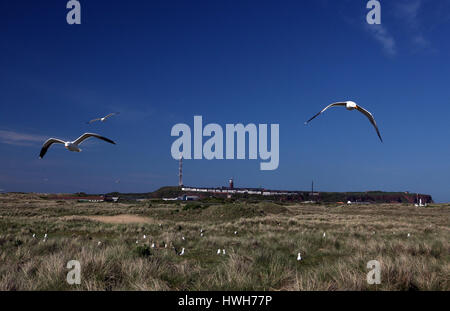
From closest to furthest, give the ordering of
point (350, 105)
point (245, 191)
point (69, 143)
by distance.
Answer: point (350, 105)
point (69, 143)
point (245, 191)

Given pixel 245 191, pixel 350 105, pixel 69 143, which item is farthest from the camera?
pixel 245 191

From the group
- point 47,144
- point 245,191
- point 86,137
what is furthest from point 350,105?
point 245,191

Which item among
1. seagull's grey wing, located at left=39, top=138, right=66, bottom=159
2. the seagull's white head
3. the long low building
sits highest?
the seagull's white head

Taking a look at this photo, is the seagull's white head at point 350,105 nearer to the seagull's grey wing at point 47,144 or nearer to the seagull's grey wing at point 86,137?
the seagull's grey wing at point 86,137

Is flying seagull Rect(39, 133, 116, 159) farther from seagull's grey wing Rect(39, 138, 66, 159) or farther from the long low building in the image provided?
the long low building

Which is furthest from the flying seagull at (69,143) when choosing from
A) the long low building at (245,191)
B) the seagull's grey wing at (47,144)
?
the long low building at (245,191)

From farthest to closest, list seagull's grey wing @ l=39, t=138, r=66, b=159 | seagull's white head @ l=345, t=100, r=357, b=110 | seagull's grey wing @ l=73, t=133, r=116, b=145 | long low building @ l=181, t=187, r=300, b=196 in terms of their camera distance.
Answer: long low building @ l=181, t=187, r=300, b=196 → seagull's grey wing @ l=39, t=138, r=66, b=159 → seagull's grey wing @ l=73, t=133, r=116, b=145 → seagull's white head @ l=345, t=100, r=357, b=110

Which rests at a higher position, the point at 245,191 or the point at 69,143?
the point at 69,143

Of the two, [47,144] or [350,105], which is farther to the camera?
[47,144]

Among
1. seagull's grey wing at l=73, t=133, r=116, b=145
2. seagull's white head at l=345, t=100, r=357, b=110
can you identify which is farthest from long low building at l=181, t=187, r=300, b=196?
seagull's white head at l=345, t=100, r=357, b=110

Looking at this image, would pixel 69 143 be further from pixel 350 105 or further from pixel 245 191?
pixel 245 191
